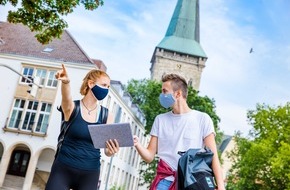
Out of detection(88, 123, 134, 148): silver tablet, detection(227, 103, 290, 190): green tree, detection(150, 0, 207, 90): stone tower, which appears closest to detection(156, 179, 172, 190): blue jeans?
detection(88, 123, 134, 148): silver tablet

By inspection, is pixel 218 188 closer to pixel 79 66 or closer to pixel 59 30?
pixel 59 30

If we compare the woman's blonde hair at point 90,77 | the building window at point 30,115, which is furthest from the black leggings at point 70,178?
the building window at point 30,115

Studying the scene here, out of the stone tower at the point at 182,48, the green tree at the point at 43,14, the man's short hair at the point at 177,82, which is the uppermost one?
the stone tower at the point at 182,48

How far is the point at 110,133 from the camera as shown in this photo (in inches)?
161

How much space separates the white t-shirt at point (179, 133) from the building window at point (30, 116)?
102ft

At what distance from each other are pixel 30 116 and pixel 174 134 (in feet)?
105

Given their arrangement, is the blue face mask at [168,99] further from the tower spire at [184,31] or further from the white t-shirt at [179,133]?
the tower spire at [184,31]

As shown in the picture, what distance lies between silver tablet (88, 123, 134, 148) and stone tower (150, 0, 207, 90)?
70815mm

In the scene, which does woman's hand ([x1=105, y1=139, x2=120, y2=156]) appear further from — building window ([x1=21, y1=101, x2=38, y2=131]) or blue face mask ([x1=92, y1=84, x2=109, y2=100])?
building window ([x1=21, y1=101, x2=38, y2=131])

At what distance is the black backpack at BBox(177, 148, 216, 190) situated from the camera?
145 inches

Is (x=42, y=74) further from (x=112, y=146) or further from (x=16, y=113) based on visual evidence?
(x=112, y=146)

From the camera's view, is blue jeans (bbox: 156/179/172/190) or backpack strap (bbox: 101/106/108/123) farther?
backpack strap (bbox: 101/106/108/123)

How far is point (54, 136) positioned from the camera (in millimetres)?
34031

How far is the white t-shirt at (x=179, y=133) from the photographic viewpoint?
164 inches
